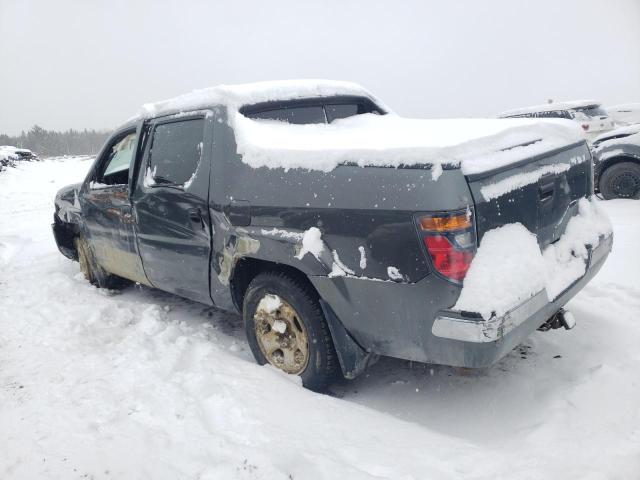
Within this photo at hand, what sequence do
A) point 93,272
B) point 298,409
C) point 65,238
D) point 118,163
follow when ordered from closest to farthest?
point 298,409
point 118,163
point 93,272
point 65,238

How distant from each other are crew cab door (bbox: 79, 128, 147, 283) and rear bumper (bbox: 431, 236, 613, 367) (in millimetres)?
2810

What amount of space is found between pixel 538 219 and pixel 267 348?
1773mm

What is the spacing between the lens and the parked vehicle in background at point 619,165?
7297mm

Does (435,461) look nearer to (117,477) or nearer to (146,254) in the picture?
(117,477)

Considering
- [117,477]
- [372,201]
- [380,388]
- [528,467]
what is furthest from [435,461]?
[117,477]

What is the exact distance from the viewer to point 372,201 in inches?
88.8

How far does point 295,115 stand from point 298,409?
2.10 meters

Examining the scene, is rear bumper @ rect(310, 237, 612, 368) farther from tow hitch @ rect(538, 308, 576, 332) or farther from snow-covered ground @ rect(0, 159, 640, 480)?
snow-covered ground @ rect(0, 159, 640, 480)

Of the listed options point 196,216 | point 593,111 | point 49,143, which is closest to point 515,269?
point 196,216

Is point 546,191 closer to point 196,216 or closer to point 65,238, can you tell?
point 196,216

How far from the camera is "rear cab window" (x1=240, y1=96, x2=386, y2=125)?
11.0ft

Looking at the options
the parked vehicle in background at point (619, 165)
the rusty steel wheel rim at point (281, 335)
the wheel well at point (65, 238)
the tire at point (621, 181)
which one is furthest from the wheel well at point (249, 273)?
the tire at point (621, 181)

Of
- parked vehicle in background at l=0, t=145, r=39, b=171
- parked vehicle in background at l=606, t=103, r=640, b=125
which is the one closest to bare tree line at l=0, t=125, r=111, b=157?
parked vehicle in background at l=0, t=145, r=39, b=171

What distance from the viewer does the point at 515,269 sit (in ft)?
7.25
